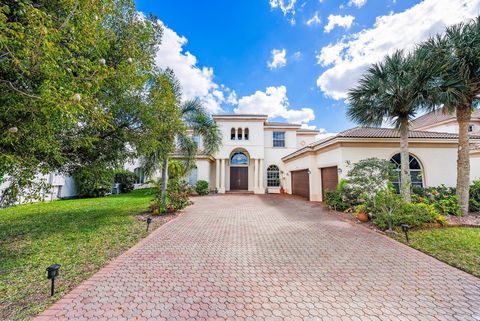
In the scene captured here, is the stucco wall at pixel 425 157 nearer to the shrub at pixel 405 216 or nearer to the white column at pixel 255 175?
the shrub at pixel 405 216

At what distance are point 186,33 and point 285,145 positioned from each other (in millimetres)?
16118

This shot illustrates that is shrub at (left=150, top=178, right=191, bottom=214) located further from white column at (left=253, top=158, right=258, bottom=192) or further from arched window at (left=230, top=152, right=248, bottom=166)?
arched window at (left=230, top=152, right=248, bottom=166)

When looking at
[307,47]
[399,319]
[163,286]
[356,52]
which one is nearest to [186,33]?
[307,47]

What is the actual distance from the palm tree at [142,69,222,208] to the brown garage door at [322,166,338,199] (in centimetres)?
802

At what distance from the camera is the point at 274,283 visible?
394cm

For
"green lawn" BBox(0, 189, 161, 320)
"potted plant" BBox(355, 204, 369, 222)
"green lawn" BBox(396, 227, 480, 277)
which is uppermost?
"potted plant" BBox(355, 204, 369, 222)

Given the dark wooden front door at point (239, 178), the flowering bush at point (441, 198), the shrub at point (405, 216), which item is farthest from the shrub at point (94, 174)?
the dark wooden front door at point (239, 178)

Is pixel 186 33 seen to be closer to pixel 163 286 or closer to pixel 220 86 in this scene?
pixel 220 86

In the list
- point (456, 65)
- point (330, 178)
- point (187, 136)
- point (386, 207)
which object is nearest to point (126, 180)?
point (187, 136)

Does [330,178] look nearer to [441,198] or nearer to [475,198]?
[441,198]

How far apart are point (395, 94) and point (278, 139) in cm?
1545

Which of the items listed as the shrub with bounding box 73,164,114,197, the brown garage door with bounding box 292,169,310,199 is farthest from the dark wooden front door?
the shrub with bounding box 73,164,114,197

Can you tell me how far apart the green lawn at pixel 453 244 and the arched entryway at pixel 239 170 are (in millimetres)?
17999

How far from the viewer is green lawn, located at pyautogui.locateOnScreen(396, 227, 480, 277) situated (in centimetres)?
476
